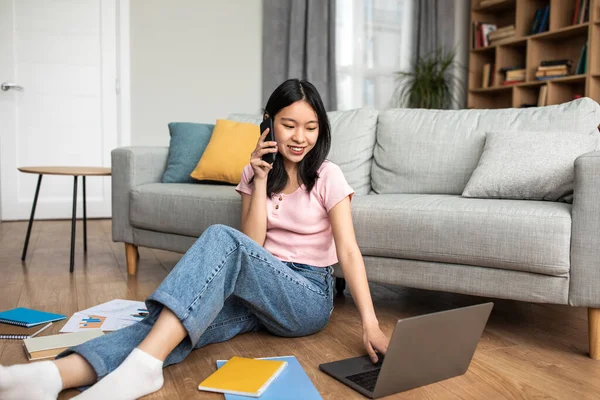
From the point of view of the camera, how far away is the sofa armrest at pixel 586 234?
1.60 m

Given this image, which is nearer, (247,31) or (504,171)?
(504,171)

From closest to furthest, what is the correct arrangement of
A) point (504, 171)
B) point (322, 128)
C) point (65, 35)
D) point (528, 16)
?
point (322, 128)
point (504, 171)
point (65, 35)
point (528, 16)

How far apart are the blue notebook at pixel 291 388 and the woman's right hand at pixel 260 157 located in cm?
52

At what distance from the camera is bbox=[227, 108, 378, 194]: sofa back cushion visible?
2541 mm

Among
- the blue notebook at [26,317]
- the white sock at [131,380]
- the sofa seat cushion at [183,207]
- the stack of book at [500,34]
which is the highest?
the stack of book at [500,34]

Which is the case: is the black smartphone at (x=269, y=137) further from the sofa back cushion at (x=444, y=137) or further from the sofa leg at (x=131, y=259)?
the sofa leg at (x=131, y=259)

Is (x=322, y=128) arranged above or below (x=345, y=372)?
above

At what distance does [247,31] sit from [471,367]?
12.9 feet

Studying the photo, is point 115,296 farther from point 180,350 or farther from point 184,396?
point 184,396

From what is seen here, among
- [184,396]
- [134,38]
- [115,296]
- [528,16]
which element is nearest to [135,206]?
[115,296]

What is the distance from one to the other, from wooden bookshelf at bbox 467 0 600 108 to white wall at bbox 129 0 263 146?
1996 mm

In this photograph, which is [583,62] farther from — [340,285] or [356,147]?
[340,285]

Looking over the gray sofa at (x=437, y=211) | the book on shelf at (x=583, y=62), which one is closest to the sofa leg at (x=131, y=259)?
the gray sofa at (x=437, y=211)

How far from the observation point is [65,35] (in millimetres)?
4465
